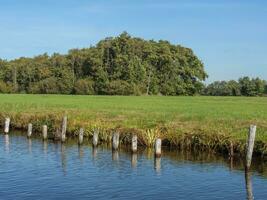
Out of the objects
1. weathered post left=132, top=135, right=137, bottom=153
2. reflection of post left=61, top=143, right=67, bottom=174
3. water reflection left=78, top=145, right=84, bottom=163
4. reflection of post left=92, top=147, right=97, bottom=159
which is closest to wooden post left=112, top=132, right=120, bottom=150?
reflection of post left=92, top=147, right=97, bottom=159

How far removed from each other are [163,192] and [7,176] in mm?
8337

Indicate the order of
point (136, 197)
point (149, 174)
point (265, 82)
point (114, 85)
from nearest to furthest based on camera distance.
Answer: point (136, 197), point (149, 174), point (114, 85), point (265, 82)

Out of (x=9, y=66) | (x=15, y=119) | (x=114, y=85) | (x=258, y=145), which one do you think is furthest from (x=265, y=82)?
Result: (x=258, y=145)

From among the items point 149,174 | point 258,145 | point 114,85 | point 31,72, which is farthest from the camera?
point 31,72

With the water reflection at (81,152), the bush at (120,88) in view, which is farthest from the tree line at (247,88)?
the water reflection at (81,152)

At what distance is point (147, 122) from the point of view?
45.2m

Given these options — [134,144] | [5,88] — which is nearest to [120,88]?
[5,88]

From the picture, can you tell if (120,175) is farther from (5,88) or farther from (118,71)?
(5,88)

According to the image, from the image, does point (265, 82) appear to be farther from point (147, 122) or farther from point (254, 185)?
point (254, 185)

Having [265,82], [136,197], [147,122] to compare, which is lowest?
[136,197]

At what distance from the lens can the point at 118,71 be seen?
150 m

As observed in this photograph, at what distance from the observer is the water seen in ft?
78.3

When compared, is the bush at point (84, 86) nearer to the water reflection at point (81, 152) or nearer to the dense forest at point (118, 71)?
the dense forest at point (118, 71)

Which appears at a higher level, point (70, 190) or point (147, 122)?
point (147, 122)
